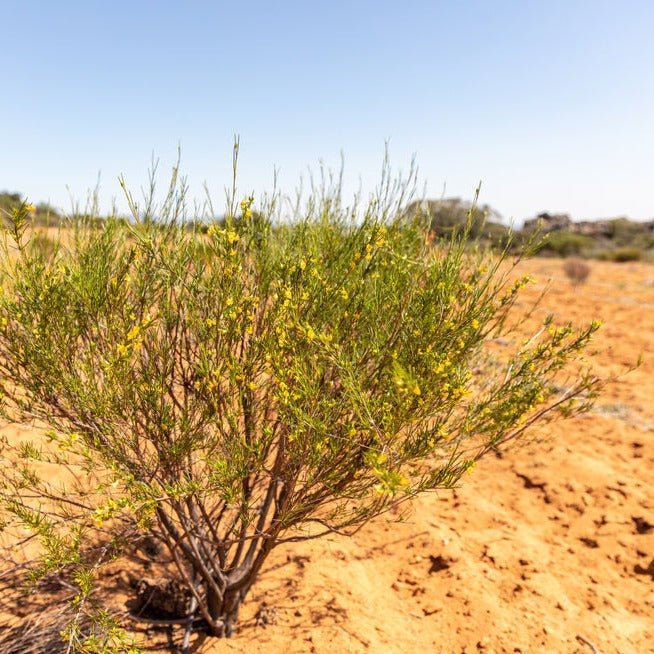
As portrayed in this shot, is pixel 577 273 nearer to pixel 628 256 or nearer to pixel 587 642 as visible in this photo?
pixel 628 256

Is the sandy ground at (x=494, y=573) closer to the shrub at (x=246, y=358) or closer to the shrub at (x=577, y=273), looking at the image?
the shrub at (x=246, y=358)

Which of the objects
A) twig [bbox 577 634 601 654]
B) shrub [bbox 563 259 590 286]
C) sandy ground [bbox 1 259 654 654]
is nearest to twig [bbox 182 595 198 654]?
sandy ground [bbox 1 259 654 654]

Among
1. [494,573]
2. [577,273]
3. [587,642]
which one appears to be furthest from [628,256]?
[587,642]

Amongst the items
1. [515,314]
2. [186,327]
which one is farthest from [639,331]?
[186,327]

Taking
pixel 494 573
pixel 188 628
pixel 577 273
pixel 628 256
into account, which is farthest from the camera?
pixel 628 256

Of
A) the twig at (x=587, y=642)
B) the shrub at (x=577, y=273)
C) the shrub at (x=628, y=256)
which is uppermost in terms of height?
the shrub at (x=628, y=256)

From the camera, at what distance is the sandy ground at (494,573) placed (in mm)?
3555

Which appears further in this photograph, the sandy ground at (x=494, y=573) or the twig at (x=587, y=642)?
the sandy ground at (x=494, y=573)

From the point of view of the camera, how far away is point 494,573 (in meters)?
4.19

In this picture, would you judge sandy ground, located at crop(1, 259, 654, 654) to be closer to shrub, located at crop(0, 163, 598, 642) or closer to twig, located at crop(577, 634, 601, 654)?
twig, located at crop(577, 634, 601, 654)

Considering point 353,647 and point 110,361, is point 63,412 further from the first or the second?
point 353,647

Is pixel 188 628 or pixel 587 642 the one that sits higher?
pixel 587 642

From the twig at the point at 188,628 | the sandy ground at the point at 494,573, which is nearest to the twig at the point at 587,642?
the sandy ground at the point at 494,573

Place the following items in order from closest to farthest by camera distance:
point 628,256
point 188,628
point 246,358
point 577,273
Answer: point 246,358 → point 188,628 → point 577,273 → point 628,256
